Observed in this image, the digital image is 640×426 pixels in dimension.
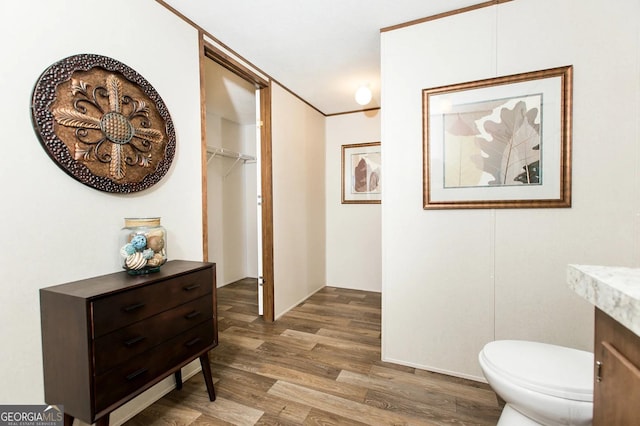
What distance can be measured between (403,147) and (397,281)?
968mm

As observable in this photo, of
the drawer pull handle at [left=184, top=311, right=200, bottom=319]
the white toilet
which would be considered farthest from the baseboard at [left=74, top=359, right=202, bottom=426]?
the white toilet

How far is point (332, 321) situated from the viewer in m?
2.90

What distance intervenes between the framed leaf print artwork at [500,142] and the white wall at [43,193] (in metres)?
1.80

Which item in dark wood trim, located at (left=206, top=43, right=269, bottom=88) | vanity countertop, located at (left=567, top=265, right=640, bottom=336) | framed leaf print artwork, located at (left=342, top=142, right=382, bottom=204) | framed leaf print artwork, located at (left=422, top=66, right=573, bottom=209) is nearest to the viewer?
vanity countertop, located at (left=567, top=265, right=640, bottom=336)

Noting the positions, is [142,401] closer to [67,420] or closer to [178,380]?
[178,380]

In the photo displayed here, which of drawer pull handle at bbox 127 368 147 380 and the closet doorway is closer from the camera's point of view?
drawer pull handle at bbox 127 368 147 380

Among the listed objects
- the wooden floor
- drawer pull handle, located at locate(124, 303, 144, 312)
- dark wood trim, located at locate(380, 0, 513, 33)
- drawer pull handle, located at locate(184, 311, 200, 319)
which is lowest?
the wooden floor

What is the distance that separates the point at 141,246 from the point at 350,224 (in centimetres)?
286

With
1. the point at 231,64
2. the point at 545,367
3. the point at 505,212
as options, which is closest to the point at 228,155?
the point at 231,64

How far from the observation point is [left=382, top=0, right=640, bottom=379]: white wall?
1582 millimetres

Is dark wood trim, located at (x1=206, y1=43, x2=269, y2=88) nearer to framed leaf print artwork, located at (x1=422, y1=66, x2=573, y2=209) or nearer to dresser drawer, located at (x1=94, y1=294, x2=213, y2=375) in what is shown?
framed leaf print artwork, located at (x1=422, y1=66, x2=573, y2=209)

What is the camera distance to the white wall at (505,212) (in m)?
1.58

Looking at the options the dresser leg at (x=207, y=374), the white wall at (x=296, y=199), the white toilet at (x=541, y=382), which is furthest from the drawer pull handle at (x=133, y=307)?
the white wall at (x=296, y=199)

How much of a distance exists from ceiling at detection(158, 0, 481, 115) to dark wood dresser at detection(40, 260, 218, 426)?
5.48ft
